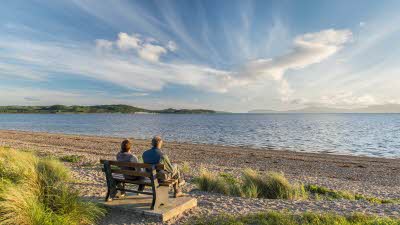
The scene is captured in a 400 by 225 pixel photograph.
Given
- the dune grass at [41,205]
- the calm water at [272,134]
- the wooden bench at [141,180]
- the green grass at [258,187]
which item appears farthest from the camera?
the calm water at [272,134]

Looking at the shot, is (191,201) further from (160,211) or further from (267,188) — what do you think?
(267,188)

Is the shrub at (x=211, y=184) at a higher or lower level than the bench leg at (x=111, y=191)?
lower

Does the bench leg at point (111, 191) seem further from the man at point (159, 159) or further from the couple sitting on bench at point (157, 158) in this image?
the man at point (159, 159)

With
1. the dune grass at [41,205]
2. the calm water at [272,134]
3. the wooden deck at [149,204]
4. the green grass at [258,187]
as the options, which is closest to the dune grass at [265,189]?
the green grass at [258,187]

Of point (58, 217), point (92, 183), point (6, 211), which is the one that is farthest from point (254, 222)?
point (92, 183)

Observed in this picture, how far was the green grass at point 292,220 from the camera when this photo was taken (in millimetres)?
5020

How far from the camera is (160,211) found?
5590mm

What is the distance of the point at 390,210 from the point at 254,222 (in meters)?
3.46

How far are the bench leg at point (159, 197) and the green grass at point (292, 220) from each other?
0.79m

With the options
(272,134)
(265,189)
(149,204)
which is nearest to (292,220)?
(149,204)

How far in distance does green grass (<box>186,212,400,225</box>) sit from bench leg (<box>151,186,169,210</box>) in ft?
2.60

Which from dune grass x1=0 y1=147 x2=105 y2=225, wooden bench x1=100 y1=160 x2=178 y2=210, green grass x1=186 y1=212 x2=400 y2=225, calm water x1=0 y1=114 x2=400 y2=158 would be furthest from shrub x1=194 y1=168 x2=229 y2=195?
calm water x1=0 y1=114 x2=400 y2=158

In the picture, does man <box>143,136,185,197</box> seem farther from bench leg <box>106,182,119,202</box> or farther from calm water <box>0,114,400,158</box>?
calm water <box>0,114,400,158</box>

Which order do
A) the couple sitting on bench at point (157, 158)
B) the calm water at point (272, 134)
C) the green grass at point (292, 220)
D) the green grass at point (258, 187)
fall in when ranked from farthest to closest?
the calm water at point (272, 134) < the green grass at point (258, 187) < the couple sitting on bench at point (157, 158) < the green grass at point (292, 220)
